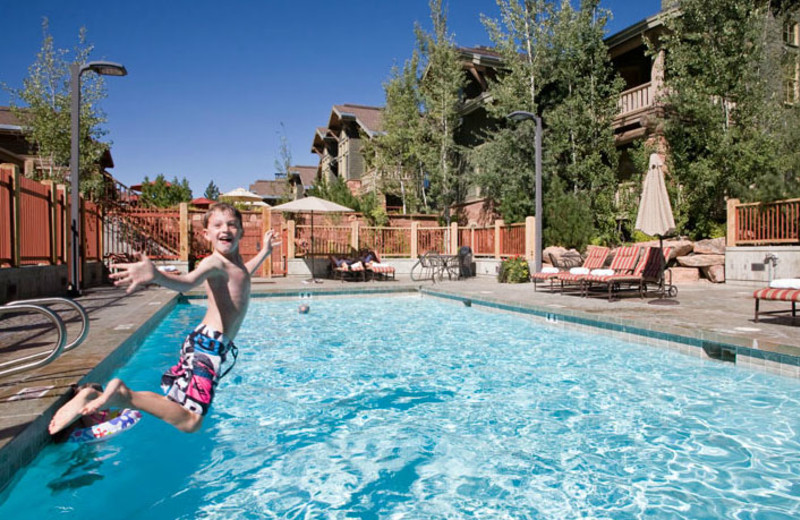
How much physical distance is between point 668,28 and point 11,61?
23.1 meters

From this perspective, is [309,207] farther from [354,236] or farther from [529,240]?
[529,240]

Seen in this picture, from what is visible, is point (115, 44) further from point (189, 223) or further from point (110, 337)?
point (110, 337)

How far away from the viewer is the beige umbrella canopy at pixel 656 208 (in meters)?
9.56

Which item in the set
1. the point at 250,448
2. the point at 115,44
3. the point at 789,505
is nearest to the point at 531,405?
the point at 789,505

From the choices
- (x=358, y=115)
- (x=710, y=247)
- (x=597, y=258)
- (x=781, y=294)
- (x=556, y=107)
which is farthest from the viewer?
(x=358, y=115)

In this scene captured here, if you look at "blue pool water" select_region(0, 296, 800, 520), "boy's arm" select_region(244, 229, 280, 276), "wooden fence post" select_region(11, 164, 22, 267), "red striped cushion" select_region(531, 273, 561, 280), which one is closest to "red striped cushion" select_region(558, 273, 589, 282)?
"red striped cushion" select_region(531, 273, 561, 280)

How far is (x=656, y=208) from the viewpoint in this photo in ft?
31.8

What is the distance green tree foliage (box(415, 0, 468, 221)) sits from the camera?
22297 mm

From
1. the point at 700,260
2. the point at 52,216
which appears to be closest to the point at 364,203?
the point at 52,216

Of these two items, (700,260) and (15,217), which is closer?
(15,217)

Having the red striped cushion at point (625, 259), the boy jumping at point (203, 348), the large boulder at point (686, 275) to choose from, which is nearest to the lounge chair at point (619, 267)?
the red striped cushion at point (625, 259)

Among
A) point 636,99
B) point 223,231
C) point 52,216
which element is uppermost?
point 636,99

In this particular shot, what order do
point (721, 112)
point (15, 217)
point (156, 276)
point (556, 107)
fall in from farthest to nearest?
point (556, 107)
point (721, 112)
point (15, 217)
point (156, 276)

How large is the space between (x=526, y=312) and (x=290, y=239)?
34.5 feet
